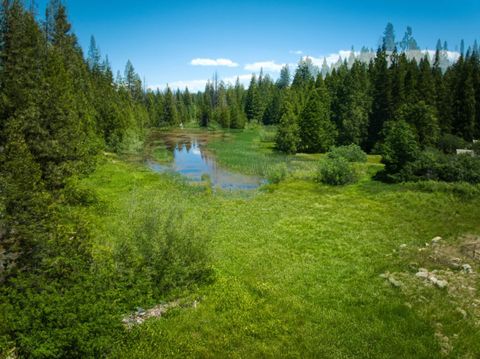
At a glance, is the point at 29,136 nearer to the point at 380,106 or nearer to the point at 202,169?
the point at 202,169

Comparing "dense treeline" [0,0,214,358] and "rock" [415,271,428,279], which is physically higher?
"dense treeline" [0,0,214,358]

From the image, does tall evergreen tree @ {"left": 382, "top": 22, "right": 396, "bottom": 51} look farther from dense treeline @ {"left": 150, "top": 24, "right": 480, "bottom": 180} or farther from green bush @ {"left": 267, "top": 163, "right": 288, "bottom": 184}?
green bush @ {"left": 267, "top": 163, "right": 288, "bottom": 184}

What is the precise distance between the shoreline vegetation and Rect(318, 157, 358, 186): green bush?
0.44 feet

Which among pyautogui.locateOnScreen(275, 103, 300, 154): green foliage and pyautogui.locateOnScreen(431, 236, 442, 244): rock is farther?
pyautogui.locateOnScreen(275, 103, 300, 154): green foliage

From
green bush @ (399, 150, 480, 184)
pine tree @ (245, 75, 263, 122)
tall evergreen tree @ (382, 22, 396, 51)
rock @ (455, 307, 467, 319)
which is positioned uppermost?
tall evergreen tree @ (382, 22, 396, 51)

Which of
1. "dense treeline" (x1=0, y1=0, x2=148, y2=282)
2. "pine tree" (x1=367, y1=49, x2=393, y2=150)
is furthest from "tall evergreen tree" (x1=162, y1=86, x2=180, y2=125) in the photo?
"dense treeline" (x1=0, y1=0, x2=148, y2=282)

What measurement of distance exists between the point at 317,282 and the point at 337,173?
2105cm

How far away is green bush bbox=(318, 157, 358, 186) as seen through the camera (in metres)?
34.2

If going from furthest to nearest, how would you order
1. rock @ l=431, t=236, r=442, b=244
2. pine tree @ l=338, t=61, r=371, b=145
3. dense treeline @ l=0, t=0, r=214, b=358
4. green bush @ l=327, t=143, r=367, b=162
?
pine tree @ l=338, t=61, r=371, b=145 < green bush @ l=327, t=143, r=367, b=162 < rock @ l=431, t=236, r=442, b=244 < dense treeline @ l=0, t=0, r=214, b=358

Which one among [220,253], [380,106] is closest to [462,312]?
[220,253]

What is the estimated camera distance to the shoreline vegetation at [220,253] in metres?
10.4

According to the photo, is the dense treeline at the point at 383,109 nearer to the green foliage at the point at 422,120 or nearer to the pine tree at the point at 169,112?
the green foliage at the point at 422,120

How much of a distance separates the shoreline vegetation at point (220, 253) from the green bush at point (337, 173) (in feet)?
0.44

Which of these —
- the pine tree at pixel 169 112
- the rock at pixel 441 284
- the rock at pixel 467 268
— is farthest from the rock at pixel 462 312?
the pine tree at pixel 169 112
